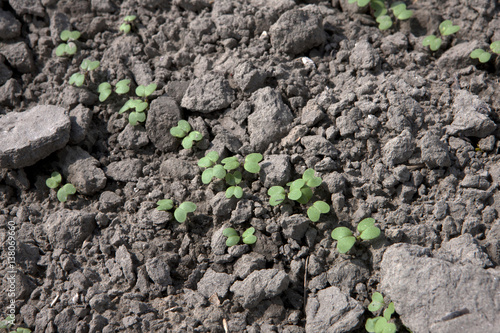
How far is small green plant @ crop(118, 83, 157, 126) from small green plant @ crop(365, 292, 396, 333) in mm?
1983

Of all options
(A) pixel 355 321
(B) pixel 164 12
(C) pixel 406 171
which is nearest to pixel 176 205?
(A) pixel 355 321

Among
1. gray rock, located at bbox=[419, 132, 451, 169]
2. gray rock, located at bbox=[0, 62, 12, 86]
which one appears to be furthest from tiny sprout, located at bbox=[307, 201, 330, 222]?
gray rock, located at bbox=[0, 62, 12, 86]

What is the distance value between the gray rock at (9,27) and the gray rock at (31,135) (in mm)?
923

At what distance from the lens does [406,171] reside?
2.59 metres

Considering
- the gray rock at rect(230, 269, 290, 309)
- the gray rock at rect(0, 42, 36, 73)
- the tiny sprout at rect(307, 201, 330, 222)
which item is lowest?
the gray rock at rect(230, 269, 290, 309)

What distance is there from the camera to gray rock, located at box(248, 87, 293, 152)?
283 cm

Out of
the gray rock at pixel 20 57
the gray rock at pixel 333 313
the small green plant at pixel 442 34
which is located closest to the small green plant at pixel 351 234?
the gray rock at pixel 333 313

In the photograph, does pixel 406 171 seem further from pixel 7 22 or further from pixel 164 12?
pixel 7 22

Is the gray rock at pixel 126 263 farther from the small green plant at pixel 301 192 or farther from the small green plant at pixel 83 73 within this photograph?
the small green plant at pixel 83 73

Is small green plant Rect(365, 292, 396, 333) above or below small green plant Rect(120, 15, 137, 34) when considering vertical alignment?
below

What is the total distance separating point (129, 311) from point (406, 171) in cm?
190

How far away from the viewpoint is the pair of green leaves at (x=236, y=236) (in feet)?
8.20

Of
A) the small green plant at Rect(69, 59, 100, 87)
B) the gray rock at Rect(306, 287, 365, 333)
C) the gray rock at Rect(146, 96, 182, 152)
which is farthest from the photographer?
the small green plant at Rect(69, 59, 100, 87)

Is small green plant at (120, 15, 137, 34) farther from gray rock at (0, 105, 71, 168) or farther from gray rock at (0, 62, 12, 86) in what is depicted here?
gray rock at (0, 62, 12, 86)
